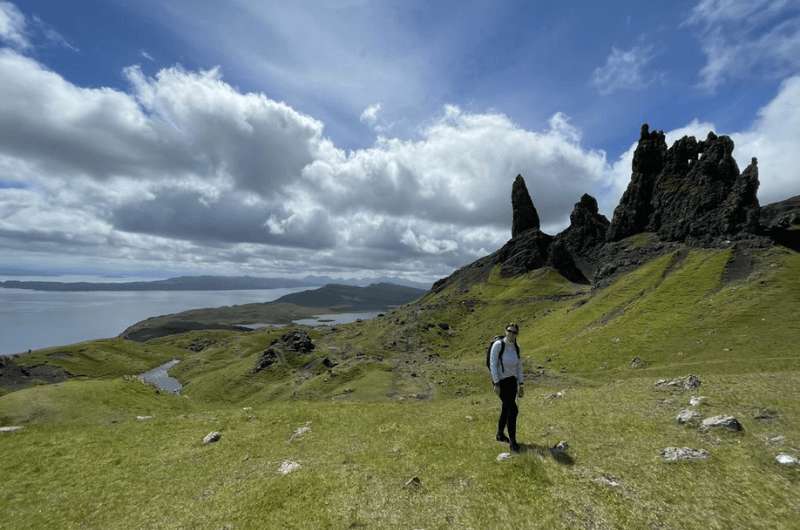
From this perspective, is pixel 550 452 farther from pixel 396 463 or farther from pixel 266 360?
pixel 266 360

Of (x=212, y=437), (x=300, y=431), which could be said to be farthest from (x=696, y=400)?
(x=212, y=437)

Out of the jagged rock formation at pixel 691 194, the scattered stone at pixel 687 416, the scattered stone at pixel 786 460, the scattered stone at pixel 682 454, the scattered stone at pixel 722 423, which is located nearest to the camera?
the scattered stone at pixel 786 460

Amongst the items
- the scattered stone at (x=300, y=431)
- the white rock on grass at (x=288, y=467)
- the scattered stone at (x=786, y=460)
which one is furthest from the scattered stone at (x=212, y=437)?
the scattered stone at (x=786, y=460)

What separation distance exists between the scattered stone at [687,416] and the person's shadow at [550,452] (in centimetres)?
708

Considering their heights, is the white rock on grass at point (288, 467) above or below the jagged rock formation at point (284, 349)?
above

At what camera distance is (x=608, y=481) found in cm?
1448

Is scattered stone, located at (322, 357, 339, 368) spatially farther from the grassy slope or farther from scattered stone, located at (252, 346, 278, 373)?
the grassy slope

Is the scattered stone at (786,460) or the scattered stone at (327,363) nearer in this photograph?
the scattered stone at (786,460)

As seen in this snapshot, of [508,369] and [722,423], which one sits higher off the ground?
[508,369]

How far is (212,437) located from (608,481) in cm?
2234

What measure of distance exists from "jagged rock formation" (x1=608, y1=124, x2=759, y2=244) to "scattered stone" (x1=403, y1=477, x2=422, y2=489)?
137m

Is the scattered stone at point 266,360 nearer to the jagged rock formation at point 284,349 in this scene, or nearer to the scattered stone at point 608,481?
the jagged rock formation at point 284,349

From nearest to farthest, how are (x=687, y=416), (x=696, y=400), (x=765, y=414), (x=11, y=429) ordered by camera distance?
1. (x=765, y=414)
2. (x=687, y=416)
3. (x=696, y=400)
4. (x=11, y=429)

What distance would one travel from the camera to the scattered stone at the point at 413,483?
15312 millimetres
